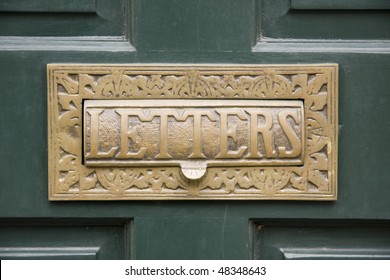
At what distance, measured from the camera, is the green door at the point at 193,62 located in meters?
1.18

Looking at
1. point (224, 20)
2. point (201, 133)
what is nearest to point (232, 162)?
point (201, 133)

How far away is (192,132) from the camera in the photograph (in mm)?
1162

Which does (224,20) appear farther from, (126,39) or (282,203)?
(282,203)

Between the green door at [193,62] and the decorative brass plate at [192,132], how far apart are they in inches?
0.7

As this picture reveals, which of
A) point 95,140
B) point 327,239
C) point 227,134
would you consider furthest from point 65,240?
point 327,239

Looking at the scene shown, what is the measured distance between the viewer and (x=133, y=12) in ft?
3.86

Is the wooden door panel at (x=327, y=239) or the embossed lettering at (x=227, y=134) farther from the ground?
the embossed lettering at (x=227, y=134)

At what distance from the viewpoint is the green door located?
46.4 inches

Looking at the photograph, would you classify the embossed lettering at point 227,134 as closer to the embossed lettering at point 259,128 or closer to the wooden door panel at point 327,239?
the embossed lettering at point 259,128

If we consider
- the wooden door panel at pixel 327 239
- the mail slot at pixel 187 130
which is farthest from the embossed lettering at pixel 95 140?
the wooden door panel at pixel 327 239

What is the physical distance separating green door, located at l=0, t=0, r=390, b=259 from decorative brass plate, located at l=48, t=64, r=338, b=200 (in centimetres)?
2

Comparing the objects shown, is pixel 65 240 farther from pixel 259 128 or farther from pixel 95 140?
pixel 259 128

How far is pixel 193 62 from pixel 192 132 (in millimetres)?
104

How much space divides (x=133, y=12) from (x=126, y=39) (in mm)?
41
